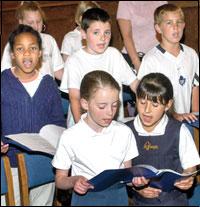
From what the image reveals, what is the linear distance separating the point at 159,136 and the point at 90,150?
1.02 feet

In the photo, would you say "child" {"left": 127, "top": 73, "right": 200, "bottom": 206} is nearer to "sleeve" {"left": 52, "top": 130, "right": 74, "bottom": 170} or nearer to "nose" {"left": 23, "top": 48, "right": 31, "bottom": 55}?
"sleeve" {"left": 52, "top": 130, "right": 74, "bottom": 170}

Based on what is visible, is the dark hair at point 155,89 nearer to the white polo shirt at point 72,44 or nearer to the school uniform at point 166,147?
the school uniform at point 166,147

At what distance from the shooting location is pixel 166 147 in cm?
222

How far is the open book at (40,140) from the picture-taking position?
7.46ft

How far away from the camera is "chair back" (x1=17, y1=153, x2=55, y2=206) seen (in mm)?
2211

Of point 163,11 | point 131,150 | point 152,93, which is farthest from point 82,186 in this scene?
point 163,11

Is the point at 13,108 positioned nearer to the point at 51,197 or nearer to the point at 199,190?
the point at 51,197

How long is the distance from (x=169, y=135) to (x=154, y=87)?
22cm

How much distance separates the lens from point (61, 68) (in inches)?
135

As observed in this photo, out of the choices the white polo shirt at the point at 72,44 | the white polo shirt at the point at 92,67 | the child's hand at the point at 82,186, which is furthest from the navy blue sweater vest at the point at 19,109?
the white polo shirt at the point at 72,44

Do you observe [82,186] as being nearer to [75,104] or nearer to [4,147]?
[4,147]

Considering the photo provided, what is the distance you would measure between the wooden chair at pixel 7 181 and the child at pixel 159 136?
0.51 meters

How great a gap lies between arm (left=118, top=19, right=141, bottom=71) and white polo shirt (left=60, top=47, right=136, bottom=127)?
1.83ft

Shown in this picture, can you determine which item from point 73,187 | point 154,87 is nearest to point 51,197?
point 73,187
